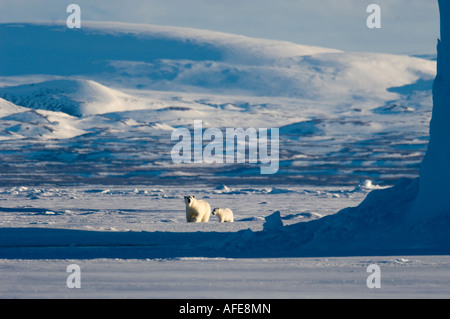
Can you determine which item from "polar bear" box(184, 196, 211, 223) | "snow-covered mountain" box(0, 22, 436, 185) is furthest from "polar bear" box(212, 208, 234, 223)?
"snow-covered mountain" box(0, 22, 436, 185)

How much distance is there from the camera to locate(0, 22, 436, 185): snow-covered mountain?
42781 mm

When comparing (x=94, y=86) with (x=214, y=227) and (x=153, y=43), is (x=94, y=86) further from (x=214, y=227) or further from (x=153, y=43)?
(x=214, y=227)

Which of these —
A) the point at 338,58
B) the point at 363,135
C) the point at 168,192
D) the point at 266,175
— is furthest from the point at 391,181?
the point at 338,58

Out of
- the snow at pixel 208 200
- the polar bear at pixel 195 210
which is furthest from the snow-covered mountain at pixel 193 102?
the polar bear at pixel 195 210

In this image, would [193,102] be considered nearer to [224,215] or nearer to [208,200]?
[208,200]

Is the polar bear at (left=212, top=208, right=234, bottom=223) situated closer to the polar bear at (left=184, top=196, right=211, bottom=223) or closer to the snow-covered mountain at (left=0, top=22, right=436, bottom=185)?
the polar bear at (left=184, top=196, right=211, bottom=223)

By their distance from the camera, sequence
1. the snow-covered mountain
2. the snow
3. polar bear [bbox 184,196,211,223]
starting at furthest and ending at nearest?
1. the snow-covered mountain
2. polar bear [bbox 184,196,211,223]
3. the snow

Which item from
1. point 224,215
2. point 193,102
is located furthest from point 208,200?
point 193,102

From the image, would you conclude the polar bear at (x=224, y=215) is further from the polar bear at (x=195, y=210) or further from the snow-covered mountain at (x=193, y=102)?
the snow-covered mountain at (x=193, y=102)

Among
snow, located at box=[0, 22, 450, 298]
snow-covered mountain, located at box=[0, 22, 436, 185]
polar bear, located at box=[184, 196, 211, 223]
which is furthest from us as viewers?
snow-covered mountain, located at box=[0, 22, 436, 185]

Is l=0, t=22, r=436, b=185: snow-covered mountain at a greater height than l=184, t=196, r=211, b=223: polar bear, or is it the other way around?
l=0, t=22, r=436, b=185: snow-covered mountain

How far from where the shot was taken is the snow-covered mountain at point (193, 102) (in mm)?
42781

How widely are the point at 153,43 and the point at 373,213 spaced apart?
178766mm

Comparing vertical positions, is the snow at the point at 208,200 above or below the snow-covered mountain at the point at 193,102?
below
